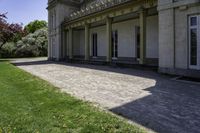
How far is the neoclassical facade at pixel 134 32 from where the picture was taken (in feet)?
38.0

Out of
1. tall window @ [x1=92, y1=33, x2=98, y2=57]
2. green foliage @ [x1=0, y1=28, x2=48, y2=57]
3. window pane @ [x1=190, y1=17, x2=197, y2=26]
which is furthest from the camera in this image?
green foliage @ [x1=0, y1=28, x2=48, y2=57]

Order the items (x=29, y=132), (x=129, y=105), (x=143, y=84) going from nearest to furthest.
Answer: (x=29, y=132), (x=129, y=105), (x=143, y=84)

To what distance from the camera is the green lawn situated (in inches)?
191

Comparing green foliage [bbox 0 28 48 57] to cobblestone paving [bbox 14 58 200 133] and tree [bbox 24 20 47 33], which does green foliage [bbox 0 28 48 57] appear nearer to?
tree [bbox 24 20 47 33]

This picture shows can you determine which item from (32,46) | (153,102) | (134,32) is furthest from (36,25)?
(153,102)

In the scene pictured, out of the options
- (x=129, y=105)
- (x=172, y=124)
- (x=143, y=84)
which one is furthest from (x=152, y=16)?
(x=172, y=124)

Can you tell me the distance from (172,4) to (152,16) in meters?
6.42

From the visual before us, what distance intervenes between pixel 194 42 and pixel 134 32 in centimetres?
916

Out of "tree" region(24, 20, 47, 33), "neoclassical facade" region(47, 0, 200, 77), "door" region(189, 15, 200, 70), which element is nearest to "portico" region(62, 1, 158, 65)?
"neoclassical facade" region(47, 0, 200, 77)

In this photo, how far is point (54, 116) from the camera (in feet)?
18.6

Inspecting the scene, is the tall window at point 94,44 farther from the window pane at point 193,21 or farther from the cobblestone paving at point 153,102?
the cobblestone paving at point 153,102

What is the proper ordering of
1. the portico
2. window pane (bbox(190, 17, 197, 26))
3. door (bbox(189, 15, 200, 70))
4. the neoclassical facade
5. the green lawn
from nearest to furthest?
the green lawn → door (bbox(189, 15, 200, 70)) → window pane (bbox(190, 17, 197, 26)) → the neoclassical facade → the portico

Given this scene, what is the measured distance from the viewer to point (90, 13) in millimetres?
21469

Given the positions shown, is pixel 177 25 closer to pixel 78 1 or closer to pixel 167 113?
pixel 167 113
